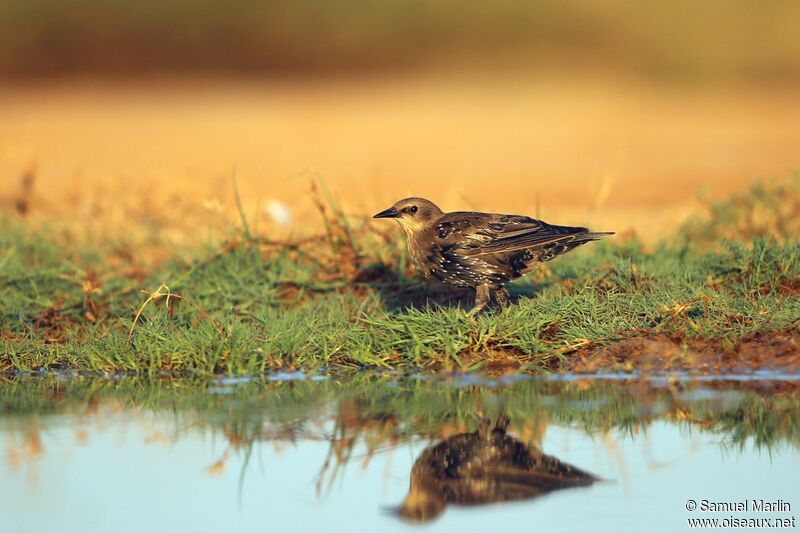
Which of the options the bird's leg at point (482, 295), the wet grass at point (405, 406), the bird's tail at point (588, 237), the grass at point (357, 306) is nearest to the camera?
the wet grass at point (405, 406)

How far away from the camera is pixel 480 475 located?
18.4 ft

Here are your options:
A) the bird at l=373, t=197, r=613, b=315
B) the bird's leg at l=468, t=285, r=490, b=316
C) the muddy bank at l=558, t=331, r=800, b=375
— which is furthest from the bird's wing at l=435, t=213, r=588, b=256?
the muddy bank at l=558, t=331, r=800, b=375

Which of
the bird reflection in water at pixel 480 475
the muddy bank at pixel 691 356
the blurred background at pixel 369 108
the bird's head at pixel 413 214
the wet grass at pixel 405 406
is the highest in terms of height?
the blurred background at pixel 369 108

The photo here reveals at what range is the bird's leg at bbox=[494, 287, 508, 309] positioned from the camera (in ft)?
29.2

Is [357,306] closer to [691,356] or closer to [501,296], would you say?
[501,296]

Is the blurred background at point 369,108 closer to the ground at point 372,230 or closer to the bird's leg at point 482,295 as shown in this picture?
the ground at point 372,230

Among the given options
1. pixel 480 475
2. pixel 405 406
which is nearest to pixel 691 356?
pixel 405 406

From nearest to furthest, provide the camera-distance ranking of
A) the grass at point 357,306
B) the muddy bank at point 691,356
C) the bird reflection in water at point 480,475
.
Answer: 1. the bird reflection in water at point 480,475
2. the muddy bank at point 691,356
3. the grass at point 357,306

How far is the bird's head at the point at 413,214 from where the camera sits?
904cm

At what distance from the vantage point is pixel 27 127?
66.9 ft

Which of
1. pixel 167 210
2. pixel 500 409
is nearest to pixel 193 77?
pixel 167 210

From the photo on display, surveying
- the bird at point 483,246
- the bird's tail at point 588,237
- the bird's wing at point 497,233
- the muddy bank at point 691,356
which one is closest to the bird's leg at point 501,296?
the bird at point 483,246

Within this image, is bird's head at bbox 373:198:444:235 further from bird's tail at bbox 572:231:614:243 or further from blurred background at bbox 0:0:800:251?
blurred background at bbox 0:0:800:251

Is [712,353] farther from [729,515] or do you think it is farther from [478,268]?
[729,515]
